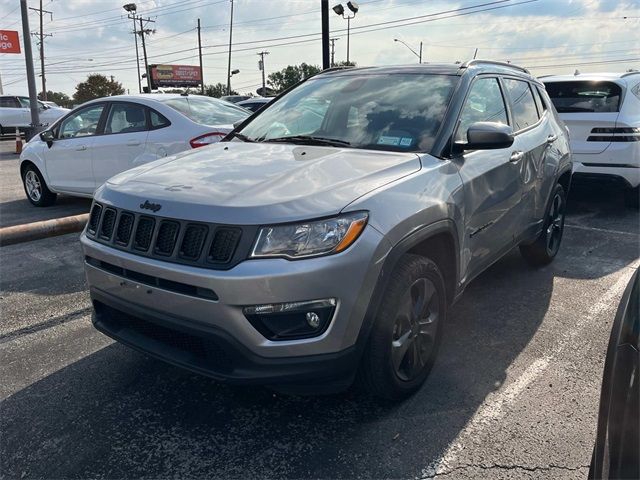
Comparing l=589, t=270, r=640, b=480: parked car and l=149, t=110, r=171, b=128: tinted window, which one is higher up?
l=149, t=110, r=171, b=128: tinted window

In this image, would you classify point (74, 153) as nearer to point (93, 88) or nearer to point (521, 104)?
point (521, 104)

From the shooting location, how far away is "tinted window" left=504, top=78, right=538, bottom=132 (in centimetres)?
428

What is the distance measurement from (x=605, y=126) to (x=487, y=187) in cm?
454

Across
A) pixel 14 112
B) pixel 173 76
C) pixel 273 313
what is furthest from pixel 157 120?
pixel 173 76

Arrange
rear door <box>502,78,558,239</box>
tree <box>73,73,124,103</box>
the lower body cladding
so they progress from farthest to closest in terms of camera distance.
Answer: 1. tree <box>73,73,124,103</box>
2. rear door <box>502,78,558,239</box>
3. the lower body cladding

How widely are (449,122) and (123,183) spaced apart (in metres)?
1.91

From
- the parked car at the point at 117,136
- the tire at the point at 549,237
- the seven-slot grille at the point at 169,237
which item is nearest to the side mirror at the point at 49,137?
the parked car at the point at 117,136

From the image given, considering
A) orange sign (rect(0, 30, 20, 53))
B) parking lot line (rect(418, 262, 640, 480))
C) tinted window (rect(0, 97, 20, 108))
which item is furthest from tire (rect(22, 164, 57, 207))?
orange sign (rect(0, 30, 20, 53))

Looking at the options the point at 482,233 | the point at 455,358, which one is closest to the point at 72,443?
the point at 455,358

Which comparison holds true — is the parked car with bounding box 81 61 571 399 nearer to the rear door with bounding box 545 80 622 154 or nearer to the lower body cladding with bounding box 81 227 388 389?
the lower body cladding with bounding box 81 227 388 389

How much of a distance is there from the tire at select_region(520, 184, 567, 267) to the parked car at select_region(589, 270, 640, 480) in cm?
323

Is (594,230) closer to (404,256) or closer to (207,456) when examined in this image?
(404,256)

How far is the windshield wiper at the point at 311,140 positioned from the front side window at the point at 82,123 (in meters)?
4.72

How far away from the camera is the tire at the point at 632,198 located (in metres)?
7.49
